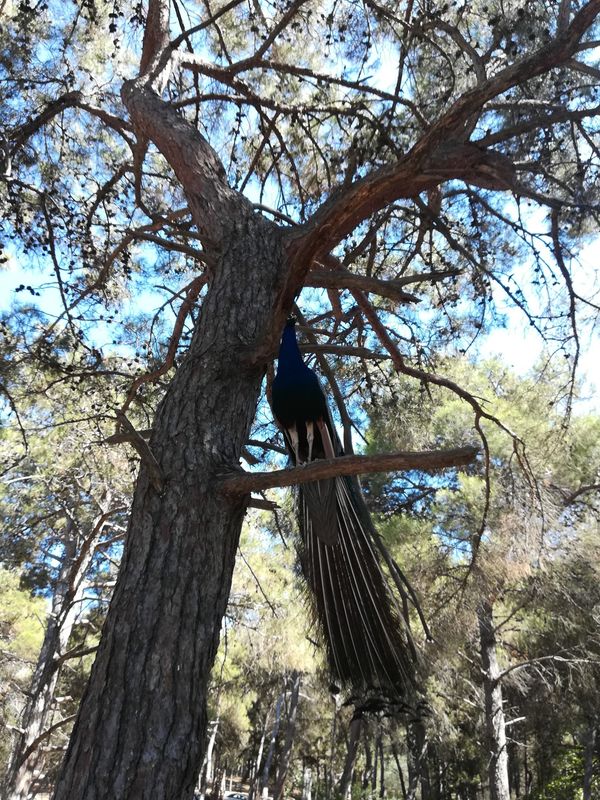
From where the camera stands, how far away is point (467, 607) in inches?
267

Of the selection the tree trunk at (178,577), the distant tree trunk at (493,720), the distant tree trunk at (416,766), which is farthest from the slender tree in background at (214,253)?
the distant tree trunk at (416,766)

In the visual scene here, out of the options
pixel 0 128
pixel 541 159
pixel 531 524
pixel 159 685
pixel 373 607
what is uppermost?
pixel 0 128

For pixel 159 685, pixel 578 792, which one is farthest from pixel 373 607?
pixel 578 792

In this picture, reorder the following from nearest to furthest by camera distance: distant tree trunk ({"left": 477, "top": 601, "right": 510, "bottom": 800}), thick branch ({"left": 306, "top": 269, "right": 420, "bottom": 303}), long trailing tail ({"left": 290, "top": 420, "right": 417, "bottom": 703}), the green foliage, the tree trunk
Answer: the tree trunk
long trailing tail ({"left": 290, "top": 420, "right": 417, "bottom": 703})
thick branch ({"left": 306, "top": 269, "right": 420, "bottom": 303})
distant tree trunk ({"left": 477, "top": 601, "right": 510, "bottom": 800})
the green foliage

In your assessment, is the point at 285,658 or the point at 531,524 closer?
the point at 531,524

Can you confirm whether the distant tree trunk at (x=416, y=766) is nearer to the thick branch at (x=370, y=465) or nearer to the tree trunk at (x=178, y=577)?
the tree trunk at (x=178, y=577)

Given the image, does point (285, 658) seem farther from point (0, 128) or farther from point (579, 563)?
point (0, 128)

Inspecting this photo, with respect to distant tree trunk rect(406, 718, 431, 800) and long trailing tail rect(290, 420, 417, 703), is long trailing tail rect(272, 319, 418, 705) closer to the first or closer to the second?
long trailing tail rect(290, 420, 417, 703)

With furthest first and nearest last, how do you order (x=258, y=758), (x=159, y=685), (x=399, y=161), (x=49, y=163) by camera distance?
(x=258, y=758)
(x=49, y=163)
(x=399, y=161)
(x=159, y=685)

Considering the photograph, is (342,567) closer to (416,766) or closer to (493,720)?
(493,720)

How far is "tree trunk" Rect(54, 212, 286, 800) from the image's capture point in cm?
178

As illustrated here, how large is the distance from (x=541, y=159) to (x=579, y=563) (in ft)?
16.8

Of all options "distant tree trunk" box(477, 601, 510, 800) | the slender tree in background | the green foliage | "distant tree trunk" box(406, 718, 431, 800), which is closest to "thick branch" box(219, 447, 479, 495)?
the slender tree in background

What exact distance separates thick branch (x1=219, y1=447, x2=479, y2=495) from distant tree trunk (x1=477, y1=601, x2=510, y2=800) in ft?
22.8
